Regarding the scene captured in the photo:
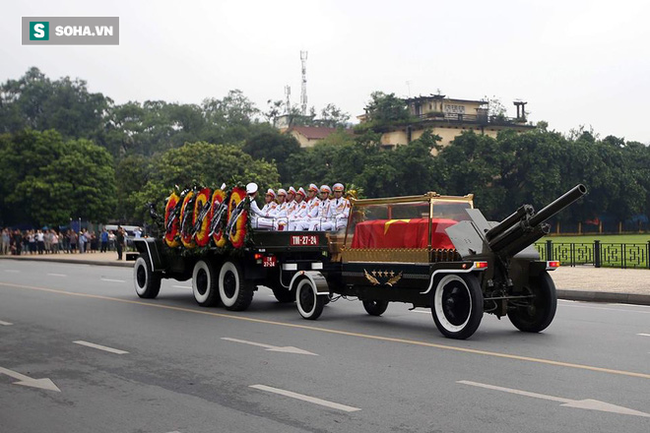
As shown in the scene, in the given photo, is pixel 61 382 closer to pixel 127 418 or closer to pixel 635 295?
pixel 127 418

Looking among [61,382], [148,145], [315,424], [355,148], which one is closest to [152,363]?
[61,382]

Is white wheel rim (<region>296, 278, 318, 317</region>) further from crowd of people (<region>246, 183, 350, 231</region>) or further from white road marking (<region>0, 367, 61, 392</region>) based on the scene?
white road marking (<region>0, 367, 61, 392</region>)

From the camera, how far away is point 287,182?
81562 mm

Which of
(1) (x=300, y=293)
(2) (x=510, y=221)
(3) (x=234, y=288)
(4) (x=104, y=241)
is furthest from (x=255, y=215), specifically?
(4) (x=104, y=241)

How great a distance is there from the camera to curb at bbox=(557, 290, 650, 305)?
728 inches

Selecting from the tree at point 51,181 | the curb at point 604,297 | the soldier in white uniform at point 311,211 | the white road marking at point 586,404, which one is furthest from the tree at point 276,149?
the white road marking at point 586,404

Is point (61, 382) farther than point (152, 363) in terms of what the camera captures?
No

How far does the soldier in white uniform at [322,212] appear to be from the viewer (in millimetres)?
16703

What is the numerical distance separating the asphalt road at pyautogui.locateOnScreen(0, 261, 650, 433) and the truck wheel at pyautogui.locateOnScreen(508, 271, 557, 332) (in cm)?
20

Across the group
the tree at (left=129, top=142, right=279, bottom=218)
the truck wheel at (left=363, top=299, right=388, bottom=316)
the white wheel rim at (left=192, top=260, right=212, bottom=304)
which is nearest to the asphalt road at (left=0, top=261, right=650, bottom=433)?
the truck wheel at (left=363, top=299, right=388, bottom=316)

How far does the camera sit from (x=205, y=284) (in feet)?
58.2

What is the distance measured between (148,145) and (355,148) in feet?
168

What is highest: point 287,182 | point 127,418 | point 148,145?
point 148,145

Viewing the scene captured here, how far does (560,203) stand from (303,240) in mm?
5845
